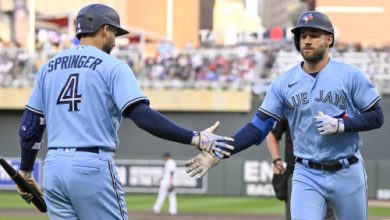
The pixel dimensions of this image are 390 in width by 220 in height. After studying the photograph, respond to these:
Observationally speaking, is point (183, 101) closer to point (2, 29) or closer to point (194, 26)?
point (2, 29)

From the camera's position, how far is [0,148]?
28078mm

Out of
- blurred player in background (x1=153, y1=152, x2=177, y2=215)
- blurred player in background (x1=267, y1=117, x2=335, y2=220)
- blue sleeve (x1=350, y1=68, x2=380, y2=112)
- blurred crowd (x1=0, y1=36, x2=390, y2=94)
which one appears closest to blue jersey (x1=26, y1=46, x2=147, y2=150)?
blue sleeve (x1=350, y1=68, x2=380, y2=112)

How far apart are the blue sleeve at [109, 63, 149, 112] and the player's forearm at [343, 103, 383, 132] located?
5.38 feet

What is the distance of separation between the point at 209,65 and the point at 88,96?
23.7 m

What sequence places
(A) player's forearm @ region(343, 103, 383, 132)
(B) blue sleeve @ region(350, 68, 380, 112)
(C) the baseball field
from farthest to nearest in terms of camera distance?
1. (C) the baseball field
2. (B) blue sleeve @ region(350, 68, 380, 112)
3. (A) player's forearm @ region(343, 103, 383, 132)

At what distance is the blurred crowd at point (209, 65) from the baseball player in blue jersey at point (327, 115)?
67.7 ft

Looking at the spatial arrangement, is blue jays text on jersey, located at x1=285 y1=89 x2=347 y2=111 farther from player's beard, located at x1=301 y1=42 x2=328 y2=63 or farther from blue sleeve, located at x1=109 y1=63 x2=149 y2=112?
blue sleeve, located at x1=109 y1=63 x2=149 y2=112

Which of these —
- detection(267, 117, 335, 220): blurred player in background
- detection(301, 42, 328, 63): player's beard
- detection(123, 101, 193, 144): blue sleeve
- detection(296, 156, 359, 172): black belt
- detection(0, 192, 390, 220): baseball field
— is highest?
detection(301, 42, 328, 63): player's beard

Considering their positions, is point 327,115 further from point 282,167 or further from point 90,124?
point 282,167

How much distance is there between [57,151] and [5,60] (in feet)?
79.4

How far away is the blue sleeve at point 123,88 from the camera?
4.98 meters

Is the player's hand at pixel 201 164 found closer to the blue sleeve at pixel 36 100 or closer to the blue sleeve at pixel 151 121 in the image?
the blue sleeve at pixel 151 121

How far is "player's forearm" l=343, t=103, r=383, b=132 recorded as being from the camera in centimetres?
597

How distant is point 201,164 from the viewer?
5727 mm
